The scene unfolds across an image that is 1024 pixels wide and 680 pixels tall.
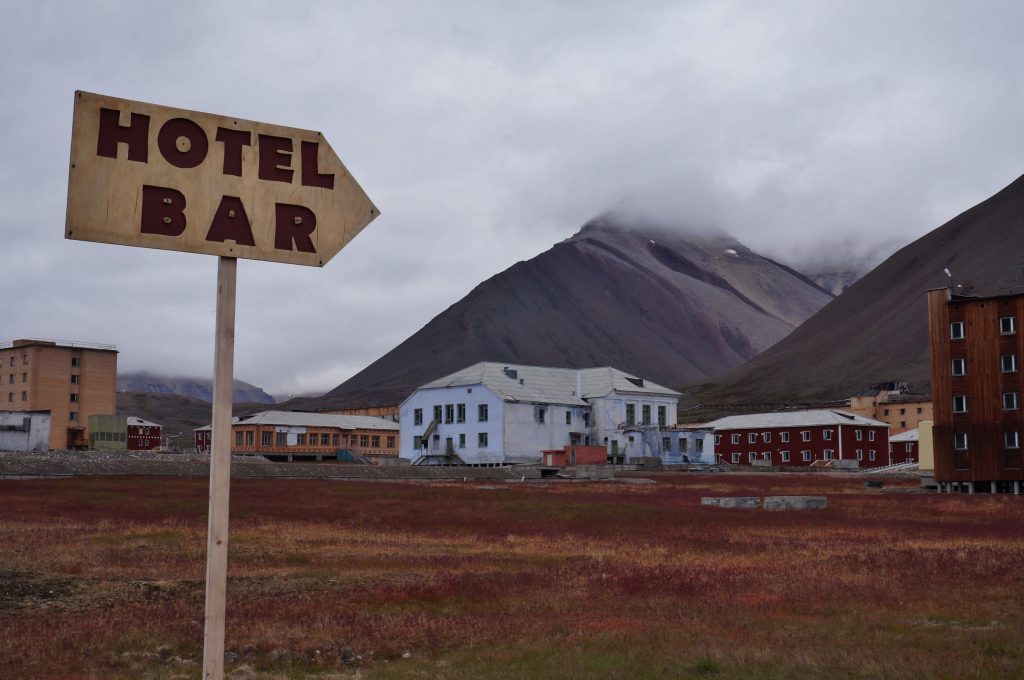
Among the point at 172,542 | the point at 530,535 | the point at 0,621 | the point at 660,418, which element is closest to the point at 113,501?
the point at 172,542

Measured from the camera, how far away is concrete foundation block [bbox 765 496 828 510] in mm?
40625

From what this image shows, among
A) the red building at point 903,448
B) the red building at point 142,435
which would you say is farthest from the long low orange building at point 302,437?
the red building at point 903,448

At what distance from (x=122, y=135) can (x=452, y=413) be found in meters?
95.7

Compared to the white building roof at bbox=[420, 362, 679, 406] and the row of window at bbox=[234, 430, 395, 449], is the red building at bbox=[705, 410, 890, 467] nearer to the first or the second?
the white building roof at bbox=[420, 362, 679, 406]

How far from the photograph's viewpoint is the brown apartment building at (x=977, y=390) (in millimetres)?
57906

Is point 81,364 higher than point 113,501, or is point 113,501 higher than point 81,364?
point 81,364

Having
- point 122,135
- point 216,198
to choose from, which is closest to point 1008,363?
point 216,198

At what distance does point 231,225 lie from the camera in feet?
22.8

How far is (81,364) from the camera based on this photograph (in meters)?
145

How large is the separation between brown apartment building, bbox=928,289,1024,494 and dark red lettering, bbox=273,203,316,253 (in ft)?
194

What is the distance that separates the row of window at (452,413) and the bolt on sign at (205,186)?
9068 cm

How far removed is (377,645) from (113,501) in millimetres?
31383

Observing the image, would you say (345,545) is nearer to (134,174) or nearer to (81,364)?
(134,174)

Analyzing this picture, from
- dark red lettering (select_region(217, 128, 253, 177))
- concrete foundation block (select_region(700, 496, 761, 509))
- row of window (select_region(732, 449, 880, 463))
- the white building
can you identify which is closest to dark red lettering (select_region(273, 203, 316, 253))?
dark red lettering (select_region(217, 128, 253, 177))
